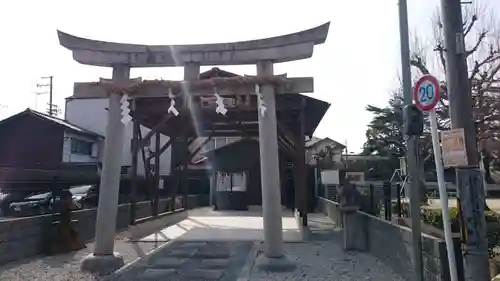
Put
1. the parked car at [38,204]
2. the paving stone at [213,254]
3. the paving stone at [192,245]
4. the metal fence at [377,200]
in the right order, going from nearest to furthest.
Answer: the paving stone at [213,254] → the metal fence at [377,200] → the paving stone at [192,245] → the parked car at [38,204]

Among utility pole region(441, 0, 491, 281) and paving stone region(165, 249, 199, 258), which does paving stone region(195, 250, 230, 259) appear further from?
utility pole region(441, 0, 491, 281)

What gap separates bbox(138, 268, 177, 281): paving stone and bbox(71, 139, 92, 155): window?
20.5 m

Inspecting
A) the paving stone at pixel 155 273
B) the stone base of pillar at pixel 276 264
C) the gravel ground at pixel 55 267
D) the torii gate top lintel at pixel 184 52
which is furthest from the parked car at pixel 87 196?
the stone base of pillar at pixel 276 264

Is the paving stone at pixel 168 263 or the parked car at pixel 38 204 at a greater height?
Answer: the parked car at pixel 38 204

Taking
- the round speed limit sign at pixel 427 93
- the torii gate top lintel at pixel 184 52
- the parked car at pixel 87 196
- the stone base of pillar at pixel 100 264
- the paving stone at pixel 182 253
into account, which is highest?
the torii gate top lintel at pixel 184 52

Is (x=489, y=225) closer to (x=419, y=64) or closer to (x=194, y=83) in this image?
(x=194, y=83)

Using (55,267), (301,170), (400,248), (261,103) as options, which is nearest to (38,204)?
(55,267)

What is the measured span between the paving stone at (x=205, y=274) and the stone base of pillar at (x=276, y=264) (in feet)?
2.34

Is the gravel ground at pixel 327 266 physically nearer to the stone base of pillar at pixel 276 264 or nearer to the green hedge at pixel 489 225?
the stone base of pillar at pixel 276 264

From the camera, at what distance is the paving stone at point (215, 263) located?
25.9 ft

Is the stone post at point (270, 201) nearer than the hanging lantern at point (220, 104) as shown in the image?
Yes

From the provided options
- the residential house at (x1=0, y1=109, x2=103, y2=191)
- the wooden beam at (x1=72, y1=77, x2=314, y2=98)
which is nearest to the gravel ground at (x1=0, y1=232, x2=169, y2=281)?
the wooden beam at (x1=72, y1=77, x2=314, y2=98)

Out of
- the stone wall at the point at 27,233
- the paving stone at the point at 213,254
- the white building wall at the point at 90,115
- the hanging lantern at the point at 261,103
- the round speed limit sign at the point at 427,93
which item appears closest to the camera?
the round speed limit sign at the point at 427,93

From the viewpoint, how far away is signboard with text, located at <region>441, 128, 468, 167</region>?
13.6 feet
